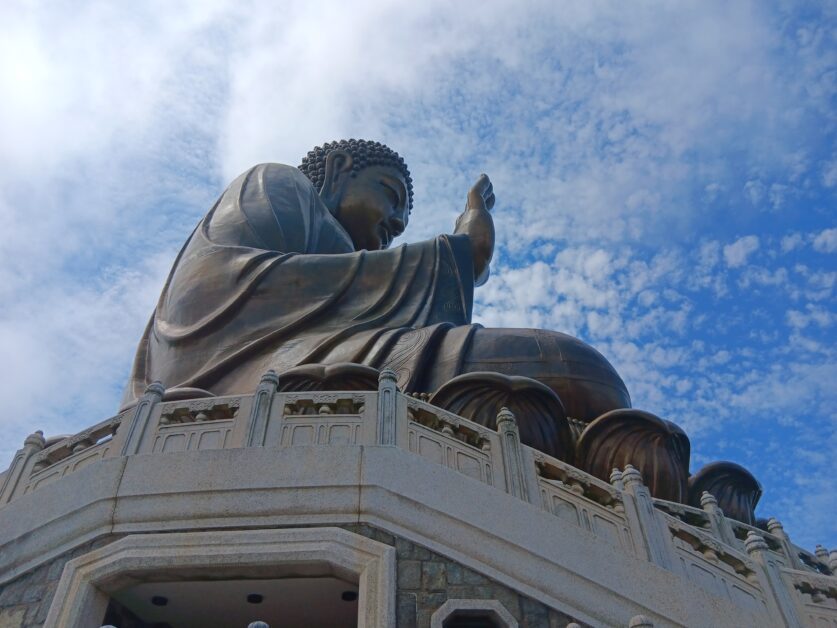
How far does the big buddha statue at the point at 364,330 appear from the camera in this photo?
768 cm

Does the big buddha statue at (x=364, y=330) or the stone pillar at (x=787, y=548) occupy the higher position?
the big buddha statue at (x=364, y=330)

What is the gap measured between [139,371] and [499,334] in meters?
4.99

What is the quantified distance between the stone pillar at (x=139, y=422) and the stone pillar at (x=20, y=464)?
78 cm

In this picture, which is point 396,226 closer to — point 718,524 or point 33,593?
point 718,524

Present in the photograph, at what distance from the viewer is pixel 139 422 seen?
531 cm

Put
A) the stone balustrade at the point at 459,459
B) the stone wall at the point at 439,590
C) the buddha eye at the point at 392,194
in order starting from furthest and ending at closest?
the buddha eye at the point at 392,194, the stone balustrade at the point at 459,459, the stone wall at the point at 439,590

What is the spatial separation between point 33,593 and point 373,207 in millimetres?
11180

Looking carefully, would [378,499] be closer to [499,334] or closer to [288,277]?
[499,334]

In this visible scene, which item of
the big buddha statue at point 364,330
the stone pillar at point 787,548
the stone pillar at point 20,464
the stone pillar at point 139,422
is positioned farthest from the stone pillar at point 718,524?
the stone pillar at point 20,464

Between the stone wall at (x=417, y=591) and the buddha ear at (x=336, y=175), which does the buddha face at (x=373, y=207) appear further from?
the stone wall at (x=417, y=591)

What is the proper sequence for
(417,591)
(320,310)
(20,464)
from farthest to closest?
(320,310) → (20,464) → (417,591)

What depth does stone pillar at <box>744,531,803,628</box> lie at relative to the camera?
481 centimetres

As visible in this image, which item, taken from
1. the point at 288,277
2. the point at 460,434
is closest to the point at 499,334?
the point at 288,277

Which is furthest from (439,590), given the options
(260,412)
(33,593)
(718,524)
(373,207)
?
(373,207)
